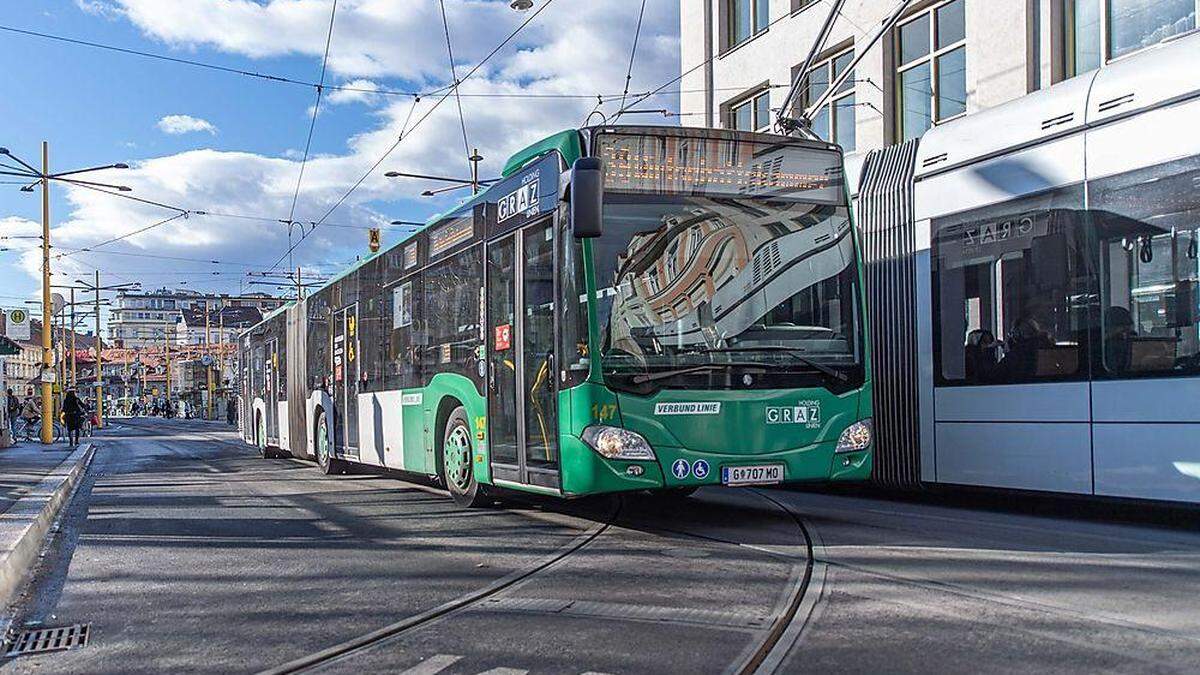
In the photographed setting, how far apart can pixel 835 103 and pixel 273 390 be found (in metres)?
12.7

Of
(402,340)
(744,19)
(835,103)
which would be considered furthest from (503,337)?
(744,19)

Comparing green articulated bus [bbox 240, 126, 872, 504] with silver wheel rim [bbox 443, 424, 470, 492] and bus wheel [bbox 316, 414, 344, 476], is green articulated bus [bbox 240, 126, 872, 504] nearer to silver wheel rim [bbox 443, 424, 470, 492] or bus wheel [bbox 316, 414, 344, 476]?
silver wheel rim [bbox 443, 424, 470, 492]

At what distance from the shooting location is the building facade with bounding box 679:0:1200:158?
1638 cm

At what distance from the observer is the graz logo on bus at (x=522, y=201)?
915 cm

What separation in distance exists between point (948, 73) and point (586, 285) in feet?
43.8

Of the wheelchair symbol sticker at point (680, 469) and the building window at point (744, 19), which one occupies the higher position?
the building window at point (744, 19)

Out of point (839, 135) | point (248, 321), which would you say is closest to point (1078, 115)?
point (839, 135)

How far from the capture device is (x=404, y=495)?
42.7 feet

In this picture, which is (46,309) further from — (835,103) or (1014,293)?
(1014,293)

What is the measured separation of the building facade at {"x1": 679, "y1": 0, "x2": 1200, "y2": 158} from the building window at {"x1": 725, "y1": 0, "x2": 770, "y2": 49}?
0.02 m

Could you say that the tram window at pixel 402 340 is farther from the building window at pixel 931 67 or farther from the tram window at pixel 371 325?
the building window at pixel 931 67

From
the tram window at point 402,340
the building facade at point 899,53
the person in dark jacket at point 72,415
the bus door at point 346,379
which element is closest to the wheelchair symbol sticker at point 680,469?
the tram window at point 402,340

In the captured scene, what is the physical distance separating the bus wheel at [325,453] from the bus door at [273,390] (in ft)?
14.1

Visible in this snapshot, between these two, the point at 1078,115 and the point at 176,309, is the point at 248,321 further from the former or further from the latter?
the point at 1078,115
